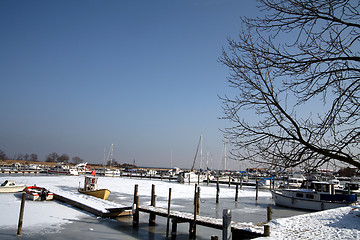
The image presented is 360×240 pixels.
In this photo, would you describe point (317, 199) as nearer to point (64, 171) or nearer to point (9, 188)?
point (9, 188)

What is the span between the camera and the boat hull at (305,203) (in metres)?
27.3

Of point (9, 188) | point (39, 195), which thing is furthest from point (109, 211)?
point (9, 188)

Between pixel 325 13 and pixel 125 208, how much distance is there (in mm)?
17633

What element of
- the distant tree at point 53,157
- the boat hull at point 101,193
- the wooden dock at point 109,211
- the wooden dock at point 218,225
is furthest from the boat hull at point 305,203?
the distant tree at point 53,157

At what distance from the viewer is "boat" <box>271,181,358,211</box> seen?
26969 mm

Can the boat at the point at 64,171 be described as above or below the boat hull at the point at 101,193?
below

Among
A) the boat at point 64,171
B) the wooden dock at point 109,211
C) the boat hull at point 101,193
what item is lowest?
the boat at point 64,171

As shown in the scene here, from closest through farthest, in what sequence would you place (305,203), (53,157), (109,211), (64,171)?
(109,211) < (305,203) < (64,171) < (53,157)

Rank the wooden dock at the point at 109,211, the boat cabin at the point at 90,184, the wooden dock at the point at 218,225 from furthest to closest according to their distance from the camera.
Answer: the boat cabin at the point at 90,184 < the wooden dock at the point at 109,211 < the wooden dock at the point at 218,225

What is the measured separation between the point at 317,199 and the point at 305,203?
1.22 meters

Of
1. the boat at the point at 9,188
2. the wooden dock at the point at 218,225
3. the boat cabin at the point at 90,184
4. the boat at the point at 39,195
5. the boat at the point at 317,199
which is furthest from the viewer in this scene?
the boat cabin at the point at 90,184

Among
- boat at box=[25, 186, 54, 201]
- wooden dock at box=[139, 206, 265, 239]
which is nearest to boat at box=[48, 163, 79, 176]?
boat at box=[25, 186, 54, 201]

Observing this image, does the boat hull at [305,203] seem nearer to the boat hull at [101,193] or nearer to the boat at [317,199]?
the boat at [317,199]

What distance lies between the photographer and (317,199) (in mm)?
28328
